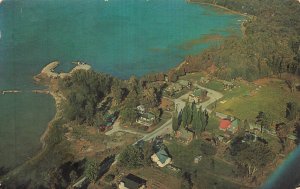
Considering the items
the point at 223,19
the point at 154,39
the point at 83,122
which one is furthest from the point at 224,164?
the point at 223,19

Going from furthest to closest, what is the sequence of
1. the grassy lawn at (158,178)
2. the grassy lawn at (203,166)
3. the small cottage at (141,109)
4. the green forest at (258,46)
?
the green forest at (258,46), the small cottage at (141,109), the grassy lawn at (203,166), the grassy lawn at (158,178)

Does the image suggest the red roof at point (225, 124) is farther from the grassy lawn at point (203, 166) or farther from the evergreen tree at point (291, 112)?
the evergreen tree at point (291, 112)

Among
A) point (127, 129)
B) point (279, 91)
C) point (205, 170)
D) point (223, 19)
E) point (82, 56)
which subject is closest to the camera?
point (205, 170)

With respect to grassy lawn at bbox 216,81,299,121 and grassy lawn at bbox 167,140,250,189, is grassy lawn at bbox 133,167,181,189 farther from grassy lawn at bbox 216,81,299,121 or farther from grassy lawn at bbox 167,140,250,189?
grassy lawn at bbox 216,81,299,121

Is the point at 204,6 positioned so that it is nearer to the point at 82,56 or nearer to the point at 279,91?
the point at 279,91

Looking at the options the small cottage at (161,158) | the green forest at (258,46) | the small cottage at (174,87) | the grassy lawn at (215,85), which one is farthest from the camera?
the green forest at (258,46)

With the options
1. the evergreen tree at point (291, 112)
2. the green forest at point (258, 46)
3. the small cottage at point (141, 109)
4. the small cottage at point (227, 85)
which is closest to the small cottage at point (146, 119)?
the small cottage at point (141, 109)

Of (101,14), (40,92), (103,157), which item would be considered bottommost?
(103,157)

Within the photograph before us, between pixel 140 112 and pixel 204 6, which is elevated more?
pixel 204 6
